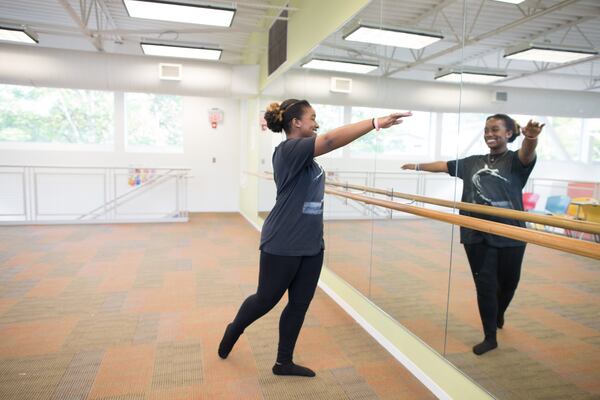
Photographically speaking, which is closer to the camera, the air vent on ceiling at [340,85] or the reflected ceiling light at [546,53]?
the reflected ceiling light at [546,53]

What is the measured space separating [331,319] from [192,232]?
14.3ft

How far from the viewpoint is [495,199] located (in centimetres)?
185

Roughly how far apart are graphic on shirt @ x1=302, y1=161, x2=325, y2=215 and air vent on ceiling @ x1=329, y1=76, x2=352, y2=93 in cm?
158

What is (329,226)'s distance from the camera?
13.3 feet

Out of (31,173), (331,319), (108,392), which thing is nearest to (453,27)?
(331,319)

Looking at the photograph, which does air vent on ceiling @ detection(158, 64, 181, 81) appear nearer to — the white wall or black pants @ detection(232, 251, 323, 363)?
the white wall

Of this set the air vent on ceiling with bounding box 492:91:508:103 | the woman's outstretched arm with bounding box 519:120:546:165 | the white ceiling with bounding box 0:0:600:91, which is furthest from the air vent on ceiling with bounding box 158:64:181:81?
the woman's outstretched arm with bounding box 519:120:546:165

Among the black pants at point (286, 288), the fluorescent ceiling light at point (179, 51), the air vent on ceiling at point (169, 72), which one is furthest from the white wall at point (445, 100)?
the air vent on ceiling at point (169, 72)

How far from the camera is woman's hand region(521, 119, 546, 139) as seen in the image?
1583 millimetres

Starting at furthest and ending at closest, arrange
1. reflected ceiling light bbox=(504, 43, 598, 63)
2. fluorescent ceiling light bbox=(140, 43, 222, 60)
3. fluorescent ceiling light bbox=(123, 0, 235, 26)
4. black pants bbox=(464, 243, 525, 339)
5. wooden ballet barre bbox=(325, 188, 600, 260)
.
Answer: fluorescent ceiling light bbox=(140, 43, 222, 60)
fluorescent ceiling light bbox=(123, 0, 235, 26)
black pants bbox=(464, 243, 525, 339)
reflected ceiling light bbox=(504, 43, 598, 63)
wooden ballet barre bbox=(325, 188, 600, 260)

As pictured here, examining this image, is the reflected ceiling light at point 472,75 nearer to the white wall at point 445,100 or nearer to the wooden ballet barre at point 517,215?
the white wall at point 445,100

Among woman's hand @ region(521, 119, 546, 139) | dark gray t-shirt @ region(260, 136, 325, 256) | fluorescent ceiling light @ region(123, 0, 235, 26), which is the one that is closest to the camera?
woman's hand @ region(521, 119, 546, 139)

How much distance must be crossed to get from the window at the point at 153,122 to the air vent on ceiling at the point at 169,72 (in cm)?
247

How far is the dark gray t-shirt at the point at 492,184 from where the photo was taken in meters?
1.71
